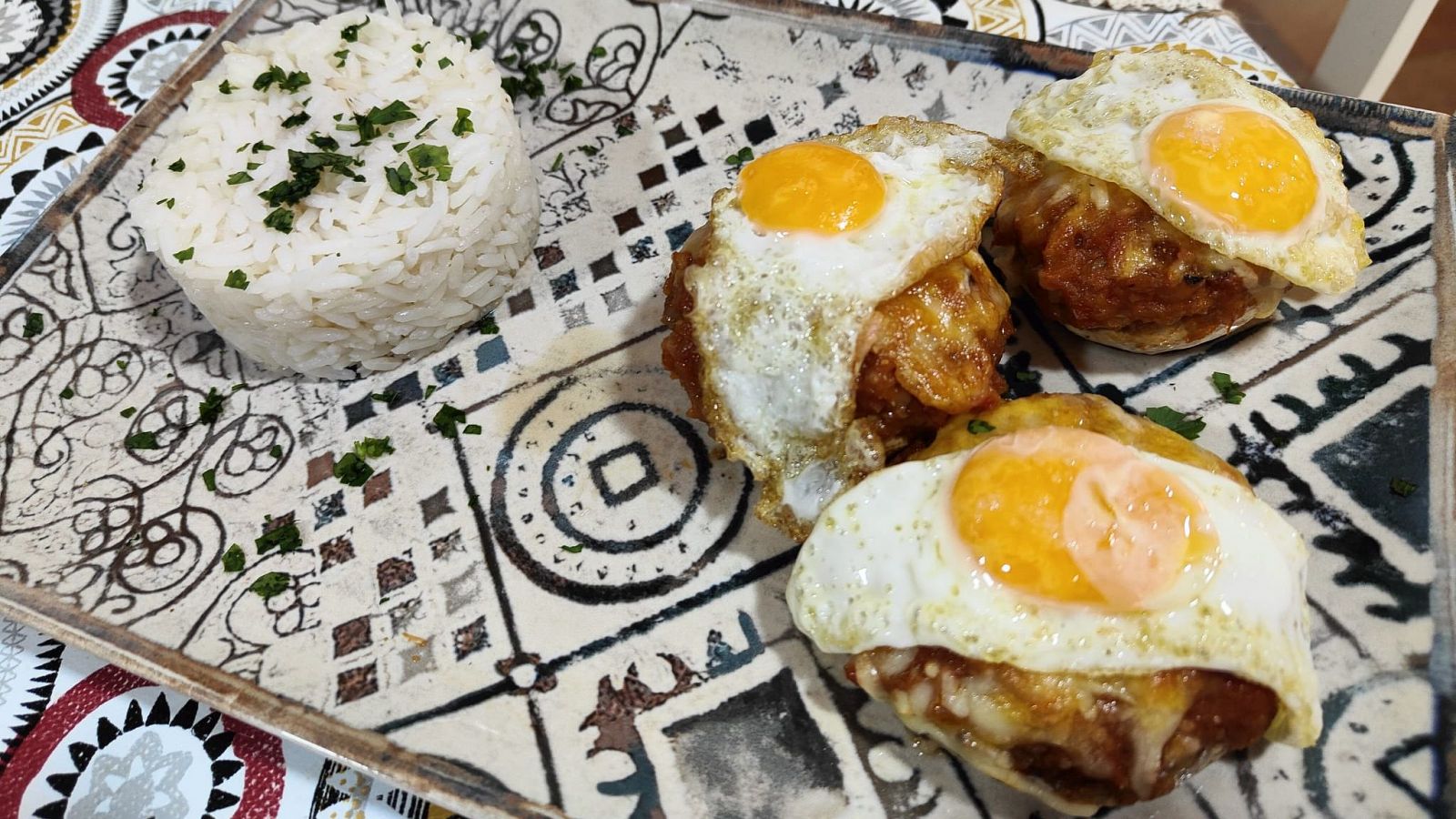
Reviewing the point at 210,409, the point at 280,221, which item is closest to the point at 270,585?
the point at 210,409

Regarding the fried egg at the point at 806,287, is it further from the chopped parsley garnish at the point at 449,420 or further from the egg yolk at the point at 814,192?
the chopped parsley garnish at the point at 449,420

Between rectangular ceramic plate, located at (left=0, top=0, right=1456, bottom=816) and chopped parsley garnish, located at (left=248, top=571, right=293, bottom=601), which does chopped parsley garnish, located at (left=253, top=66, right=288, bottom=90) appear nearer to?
rectangular ceramic plate, located at (left=0, top=0, right=1456, bottom=816)

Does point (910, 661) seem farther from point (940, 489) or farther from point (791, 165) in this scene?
point (791, 165)

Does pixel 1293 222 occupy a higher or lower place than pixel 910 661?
higher

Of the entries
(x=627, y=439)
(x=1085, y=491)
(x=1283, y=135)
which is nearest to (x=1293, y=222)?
(x=1283, y=135)

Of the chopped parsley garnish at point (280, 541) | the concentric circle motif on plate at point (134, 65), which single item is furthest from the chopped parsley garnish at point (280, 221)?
the concentric circle motif on plate at point (134, 65)

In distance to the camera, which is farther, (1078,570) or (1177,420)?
(1177,420)

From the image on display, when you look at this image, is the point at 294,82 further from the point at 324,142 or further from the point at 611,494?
the point at 611,494
